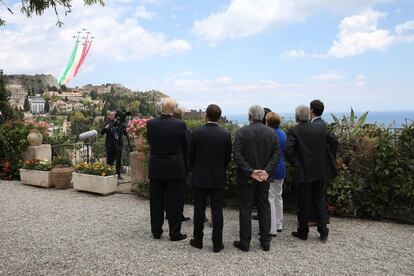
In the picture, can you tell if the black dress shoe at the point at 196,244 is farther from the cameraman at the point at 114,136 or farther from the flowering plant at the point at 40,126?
the flowering plant at the point at 40,126

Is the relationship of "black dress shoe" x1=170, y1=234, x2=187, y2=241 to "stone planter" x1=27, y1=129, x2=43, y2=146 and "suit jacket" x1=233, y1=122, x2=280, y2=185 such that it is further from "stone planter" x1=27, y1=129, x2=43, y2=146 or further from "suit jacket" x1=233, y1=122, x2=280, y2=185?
"stone planter" x1=27, y1=129, x2=43, y2=146

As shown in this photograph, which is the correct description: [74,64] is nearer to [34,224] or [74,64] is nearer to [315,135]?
[34,224]

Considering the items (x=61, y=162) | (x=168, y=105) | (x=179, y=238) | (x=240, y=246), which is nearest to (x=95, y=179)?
(x=61, y=162)

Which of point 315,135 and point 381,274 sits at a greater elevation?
point 315,135

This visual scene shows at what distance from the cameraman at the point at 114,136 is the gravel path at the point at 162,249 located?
273cm

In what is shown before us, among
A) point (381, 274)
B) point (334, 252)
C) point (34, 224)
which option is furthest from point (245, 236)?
point (34, 224)

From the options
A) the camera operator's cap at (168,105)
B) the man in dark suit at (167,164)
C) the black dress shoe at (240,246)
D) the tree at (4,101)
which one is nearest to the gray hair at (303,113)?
the man in dark suit at (167,164)

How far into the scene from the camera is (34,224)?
234 inches

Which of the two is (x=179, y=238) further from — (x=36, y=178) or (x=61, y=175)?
(x=36, y=178)

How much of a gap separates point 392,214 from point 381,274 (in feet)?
8.10

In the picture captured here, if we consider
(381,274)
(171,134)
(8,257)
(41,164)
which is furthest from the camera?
(41,164)

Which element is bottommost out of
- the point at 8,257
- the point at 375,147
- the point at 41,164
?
the point at 8,257

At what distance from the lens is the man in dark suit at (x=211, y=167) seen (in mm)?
4586

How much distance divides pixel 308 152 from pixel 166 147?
191cm
